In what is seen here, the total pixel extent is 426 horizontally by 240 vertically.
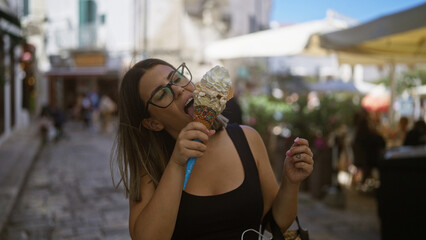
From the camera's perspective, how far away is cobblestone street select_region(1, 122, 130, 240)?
4.92m

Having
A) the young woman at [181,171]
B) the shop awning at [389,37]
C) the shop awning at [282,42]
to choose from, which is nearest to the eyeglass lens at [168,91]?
the young woman at [181,171]

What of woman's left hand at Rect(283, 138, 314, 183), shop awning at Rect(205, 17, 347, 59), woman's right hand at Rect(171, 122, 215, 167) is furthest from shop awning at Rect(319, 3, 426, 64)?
woman's right hand at Rect(171, 122, 215, 167)

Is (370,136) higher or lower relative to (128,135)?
lower

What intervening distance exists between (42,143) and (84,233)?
8.92m

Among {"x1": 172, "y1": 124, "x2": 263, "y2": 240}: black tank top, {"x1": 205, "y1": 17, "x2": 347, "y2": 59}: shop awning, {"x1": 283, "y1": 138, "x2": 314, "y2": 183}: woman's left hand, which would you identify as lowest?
{"x1": 172, "y1": 124, "x2": 263, "y2": 240}: black tank top

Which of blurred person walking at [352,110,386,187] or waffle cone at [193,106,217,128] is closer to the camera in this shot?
waffle cone at [193,106,217,128]

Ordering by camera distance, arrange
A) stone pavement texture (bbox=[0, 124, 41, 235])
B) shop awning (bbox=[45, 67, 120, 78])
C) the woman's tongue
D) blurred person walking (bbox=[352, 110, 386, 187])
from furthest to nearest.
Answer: shop awning (bbox=[45, 67, 120, 78]), blurred person walking (bbox=[352, 110, 386, 187]), stone pavement texture (bbox=[0, 124, 41, 235]), the woman's tongue

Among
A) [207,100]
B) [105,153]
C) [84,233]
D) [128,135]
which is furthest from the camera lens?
[105,153]

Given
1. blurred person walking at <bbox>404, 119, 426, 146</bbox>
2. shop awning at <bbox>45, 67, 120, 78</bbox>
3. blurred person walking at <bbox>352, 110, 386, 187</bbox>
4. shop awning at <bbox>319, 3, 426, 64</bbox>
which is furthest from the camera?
shop awning at <bbox>45, 67, 120, 78</bbox>

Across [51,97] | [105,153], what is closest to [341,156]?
[105,153]

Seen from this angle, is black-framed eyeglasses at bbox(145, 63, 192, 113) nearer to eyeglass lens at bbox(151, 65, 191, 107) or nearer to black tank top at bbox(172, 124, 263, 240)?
eyeglass lens at bbox(151, 65, 191, 107)

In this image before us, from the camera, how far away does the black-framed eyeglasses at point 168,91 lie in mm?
1444

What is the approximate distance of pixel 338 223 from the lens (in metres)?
5.31

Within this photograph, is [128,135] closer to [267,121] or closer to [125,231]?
[125,231]
